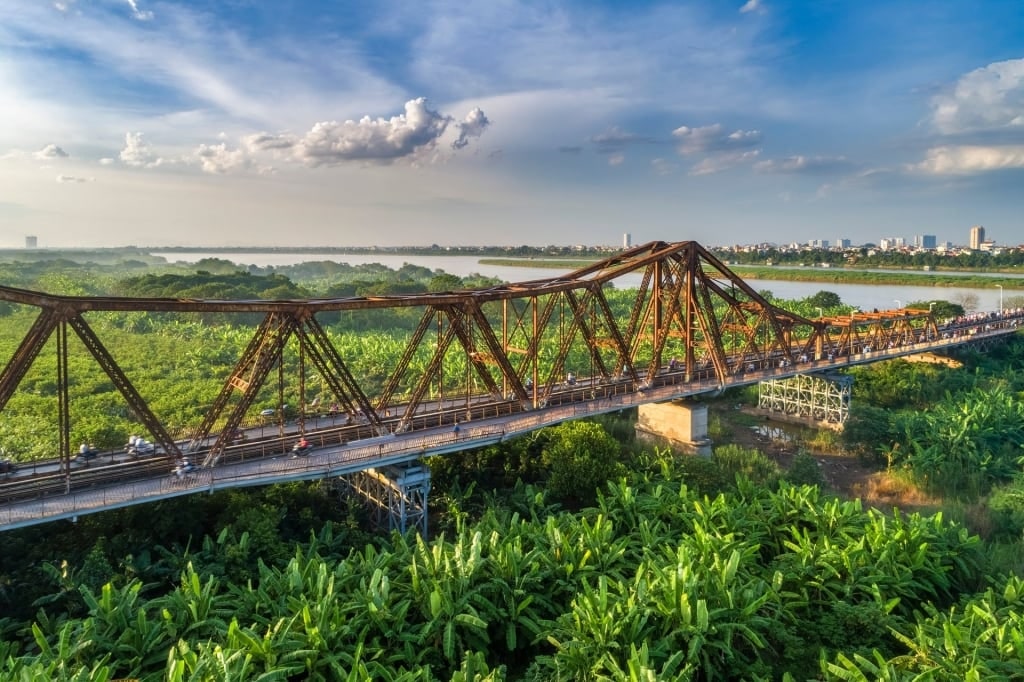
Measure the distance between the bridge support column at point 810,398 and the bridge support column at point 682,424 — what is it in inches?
381

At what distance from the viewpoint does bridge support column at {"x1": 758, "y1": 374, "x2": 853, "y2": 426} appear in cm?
4469

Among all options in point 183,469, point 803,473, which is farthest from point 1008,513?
point 183,469

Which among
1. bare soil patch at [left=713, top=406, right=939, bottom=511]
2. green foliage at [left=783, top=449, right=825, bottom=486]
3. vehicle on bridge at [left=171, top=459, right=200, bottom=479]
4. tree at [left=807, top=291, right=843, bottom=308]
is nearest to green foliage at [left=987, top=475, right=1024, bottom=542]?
bare soil patch at [left=713, top=406, right=939, bottom=511]

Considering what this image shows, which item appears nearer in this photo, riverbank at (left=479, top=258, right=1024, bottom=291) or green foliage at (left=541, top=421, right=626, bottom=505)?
green foliage at (left=541, top=421, right=626, bottom=505)

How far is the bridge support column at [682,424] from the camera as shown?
36.2 meters

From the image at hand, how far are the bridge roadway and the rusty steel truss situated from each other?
0.74 metres

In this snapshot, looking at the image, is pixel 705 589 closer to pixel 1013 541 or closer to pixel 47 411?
pixel 1013 541

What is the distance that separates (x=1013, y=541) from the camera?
84.8 feet

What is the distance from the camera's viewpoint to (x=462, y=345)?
96.7ft

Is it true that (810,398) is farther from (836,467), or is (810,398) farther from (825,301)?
(825,301)

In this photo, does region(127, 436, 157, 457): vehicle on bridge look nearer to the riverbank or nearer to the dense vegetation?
the dense vegetation

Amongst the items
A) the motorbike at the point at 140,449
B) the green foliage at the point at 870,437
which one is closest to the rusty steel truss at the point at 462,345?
the motorbike at the point at 140,449

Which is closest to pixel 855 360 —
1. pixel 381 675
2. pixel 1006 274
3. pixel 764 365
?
pixel 764 365

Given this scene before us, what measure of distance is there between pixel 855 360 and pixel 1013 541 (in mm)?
22514
